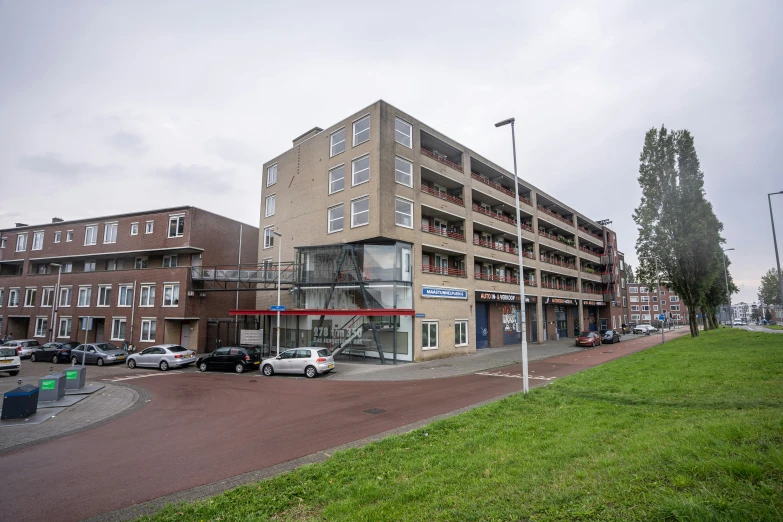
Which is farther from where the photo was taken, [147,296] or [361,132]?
[147,296]

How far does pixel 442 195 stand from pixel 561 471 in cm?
2521

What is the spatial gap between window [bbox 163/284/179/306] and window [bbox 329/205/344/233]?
15.5 metres

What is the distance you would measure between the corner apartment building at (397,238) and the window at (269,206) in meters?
0.12

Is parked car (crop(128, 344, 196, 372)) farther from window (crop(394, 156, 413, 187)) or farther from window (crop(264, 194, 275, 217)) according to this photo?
window (crop(394, 156, 413, 187))

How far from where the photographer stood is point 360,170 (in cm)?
2697

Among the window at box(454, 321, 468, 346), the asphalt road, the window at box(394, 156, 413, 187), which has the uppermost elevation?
the window at box(394, 156, 413, 187)

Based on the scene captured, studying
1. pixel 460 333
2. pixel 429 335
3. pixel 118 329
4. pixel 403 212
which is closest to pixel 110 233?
pixel 118 329

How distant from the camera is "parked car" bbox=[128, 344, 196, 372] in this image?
79.5 feet

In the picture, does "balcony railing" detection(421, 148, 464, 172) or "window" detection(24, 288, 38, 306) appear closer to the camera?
"balcony railing" detection(421, 148, 464, 172)

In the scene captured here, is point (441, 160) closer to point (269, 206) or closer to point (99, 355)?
point (269, 206)

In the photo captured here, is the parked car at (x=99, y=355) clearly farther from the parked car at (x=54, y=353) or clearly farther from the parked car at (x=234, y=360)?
the parked car at (x=234, y=360)

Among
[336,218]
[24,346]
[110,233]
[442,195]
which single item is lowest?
[24,346]

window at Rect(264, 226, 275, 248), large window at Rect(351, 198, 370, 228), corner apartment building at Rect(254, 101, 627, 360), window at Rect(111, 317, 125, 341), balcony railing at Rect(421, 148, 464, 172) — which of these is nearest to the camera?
corner apartment building at Rect(254, 101, 627, 360)

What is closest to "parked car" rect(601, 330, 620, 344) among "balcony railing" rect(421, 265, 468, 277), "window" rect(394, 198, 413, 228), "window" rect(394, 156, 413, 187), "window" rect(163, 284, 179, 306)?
"balcony railing" rect(421, 265, 468, 277)
